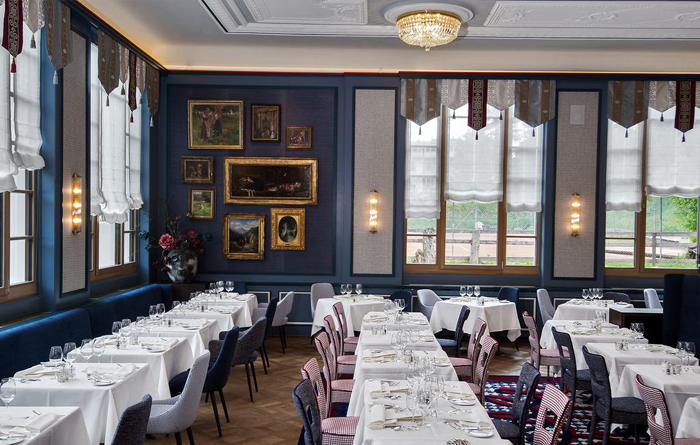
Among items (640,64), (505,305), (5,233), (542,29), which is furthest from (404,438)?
(640,64)

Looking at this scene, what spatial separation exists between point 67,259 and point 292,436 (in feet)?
10.7

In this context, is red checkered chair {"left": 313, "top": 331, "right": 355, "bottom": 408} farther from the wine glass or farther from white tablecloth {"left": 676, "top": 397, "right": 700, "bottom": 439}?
white tablecloth {"left": 676, "top": 397, "right": 700, "bottom": 439}

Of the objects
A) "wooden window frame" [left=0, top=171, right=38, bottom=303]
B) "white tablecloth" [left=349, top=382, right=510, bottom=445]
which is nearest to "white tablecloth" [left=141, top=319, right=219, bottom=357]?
"wooden window frame" [left=0, top=171, right=38, bottom=303]

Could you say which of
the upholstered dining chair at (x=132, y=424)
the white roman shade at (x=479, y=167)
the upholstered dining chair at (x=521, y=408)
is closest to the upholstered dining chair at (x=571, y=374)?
the upholstered dining chair at (x=521, y=408)

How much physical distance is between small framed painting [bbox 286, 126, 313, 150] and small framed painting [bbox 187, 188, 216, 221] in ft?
4.92

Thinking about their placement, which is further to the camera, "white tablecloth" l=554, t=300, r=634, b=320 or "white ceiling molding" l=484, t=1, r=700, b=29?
"white tablecloth" l=554, t=300, r=634, b=320

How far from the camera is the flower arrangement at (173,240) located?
31.2 feet

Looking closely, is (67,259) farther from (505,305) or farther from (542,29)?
(542,29)

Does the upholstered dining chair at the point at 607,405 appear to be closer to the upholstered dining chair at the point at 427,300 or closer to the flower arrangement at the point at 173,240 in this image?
the upholstered dining chair at the point at 427,300

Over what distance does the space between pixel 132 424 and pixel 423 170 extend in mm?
7718

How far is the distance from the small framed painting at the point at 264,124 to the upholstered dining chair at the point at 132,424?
7087 mm

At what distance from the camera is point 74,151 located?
7.04m

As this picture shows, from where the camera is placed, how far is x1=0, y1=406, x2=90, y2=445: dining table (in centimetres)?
335

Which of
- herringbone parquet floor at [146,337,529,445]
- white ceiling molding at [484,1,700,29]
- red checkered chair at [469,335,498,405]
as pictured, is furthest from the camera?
white ceiling molding at [484,1,700,29]
